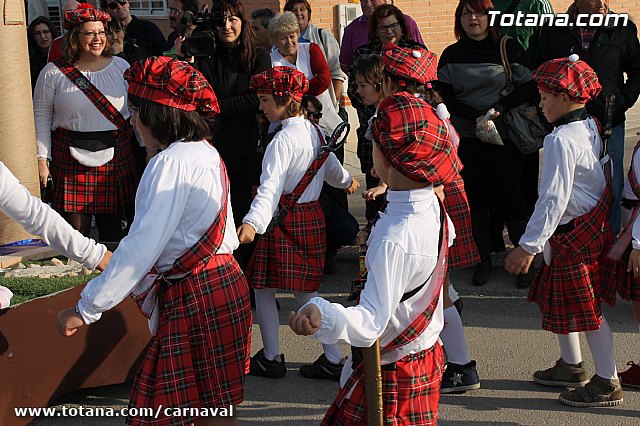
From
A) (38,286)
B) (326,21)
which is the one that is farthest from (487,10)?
(326,21)

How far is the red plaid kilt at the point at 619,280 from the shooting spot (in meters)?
4.78

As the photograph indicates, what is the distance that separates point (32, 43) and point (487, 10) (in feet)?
12.9

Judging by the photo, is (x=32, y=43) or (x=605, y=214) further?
(x=32, y=43)

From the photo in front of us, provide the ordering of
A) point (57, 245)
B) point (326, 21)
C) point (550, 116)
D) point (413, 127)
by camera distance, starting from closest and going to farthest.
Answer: point (413, 127) → point (57, 245) → point (550, 116) → point (326, 21)

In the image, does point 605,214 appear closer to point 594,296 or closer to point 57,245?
point 594,296

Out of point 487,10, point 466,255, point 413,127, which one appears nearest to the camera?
point 413,127

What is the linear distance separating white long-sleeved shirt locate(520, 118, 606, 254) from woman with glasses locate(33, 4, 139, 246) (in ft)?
10.5

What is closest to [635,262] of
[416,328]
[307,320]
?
[416,328]

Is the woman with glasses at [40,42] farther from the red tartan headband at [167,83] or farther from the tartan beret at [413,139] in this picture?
the tartan beret at [413,139]

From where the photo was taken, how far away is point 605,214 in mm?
4848

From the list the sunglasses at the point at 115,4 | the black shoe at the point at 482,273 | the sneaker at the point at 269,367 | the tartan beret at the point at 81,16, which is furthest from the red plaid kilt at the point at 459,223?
the sunglasses at the point at 115,4

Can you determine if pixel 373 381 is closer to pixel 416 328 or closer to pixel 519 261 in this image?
pixel 416 328

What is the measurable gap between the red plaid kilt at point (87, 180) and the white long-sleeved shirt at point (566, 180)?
126 inches

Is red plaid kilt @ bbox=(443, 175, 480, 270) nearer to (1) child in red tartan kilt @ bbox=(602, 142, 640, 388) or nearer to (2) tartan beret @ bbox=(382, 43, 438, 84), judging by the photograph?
(2) tartan beret @ bbox=(382, 43, 438, 84)
